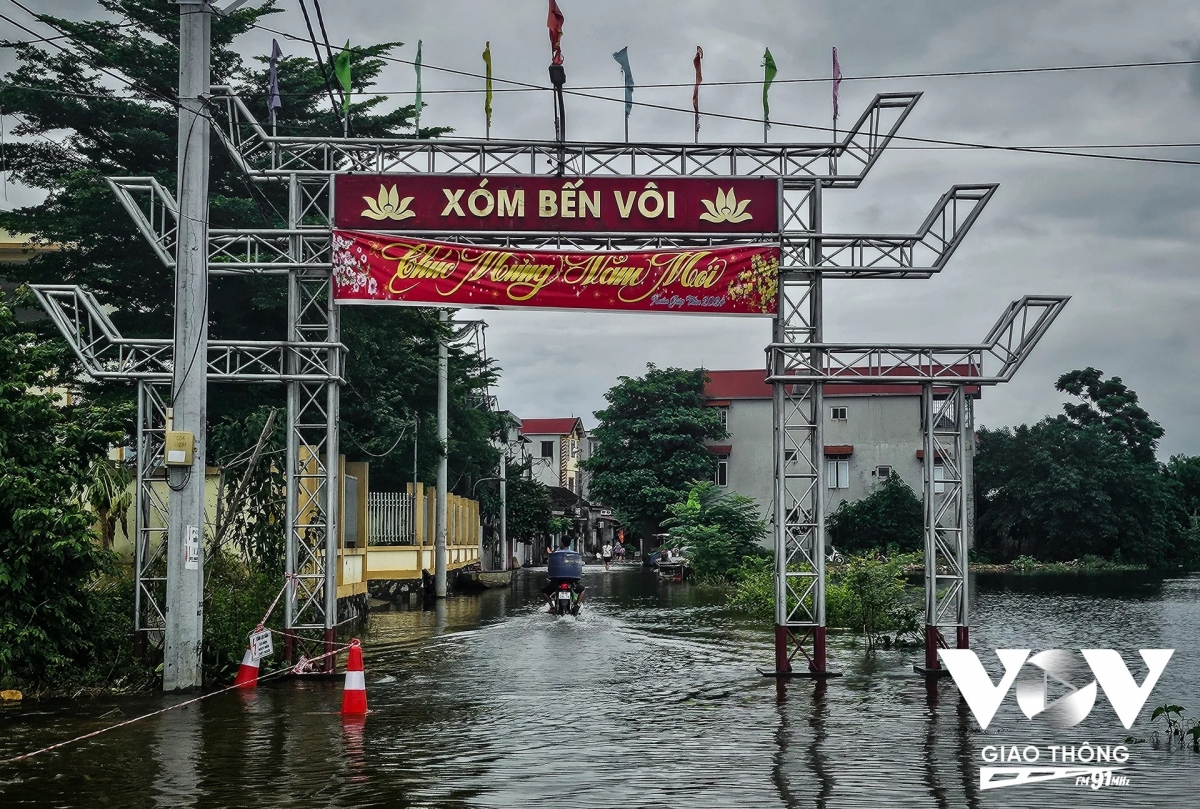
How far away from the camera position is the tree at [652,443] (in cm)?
7281

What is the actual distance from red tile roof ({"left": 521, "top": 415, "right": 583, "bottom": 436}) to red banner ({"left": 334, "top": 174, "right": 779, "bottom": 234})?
93833 mm

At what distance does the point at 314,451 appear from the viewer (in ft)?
61.3

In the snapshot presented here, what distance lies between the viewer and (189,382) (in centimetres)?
1692

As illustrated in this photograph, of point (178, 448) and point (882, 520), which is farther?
point (882, 520)

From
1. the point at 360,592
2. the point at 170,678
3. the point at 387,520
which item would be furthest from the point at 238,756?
the point at 387,520

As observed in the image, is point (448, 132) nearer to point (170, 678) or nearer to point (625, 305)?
point (625, 305)

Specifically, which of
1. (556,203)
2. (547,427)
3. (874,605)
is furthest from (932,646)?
(547,427)

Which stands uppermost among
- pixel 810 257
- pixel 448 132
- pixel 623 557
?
pixel 448 132

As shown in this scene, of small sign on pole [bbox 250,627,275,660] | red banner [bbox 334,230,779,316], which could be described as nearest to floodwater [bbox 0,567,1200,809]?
small sign on pole [bbox 250,627,275,660]

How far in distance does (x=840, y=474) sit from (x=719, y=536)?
73.2ft

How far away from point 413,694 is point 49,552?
522 centimetres

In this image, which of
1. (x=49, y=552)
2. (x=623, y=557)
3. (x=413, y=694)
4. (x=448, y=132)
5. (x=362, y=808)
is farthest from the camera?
(x=623, y=557)

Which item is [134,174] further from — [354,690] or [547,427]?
[547,427]

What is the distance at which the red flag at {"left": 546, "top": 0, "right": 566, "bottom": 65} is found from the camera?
17.0 metres
